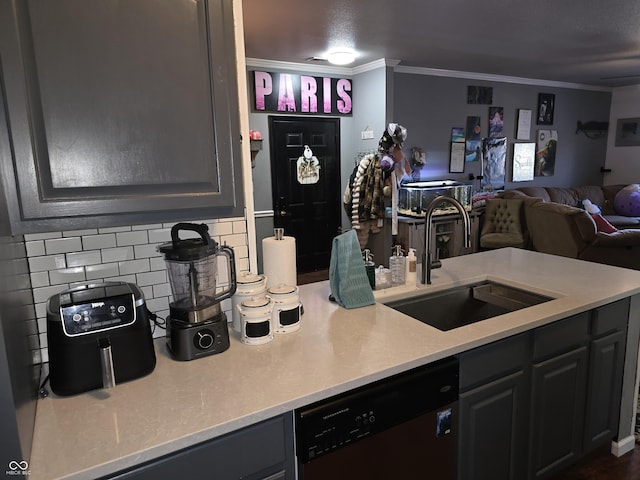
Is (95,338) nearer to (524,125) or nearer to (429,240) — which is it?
(429,240)

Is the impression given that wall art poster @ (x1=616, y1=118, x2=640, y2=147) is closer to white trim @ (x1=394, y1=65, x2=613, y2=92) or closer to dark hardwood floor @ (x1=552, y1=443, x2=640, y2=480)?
white trim @ (x1=394, y1=65, x2=613, y2=92)

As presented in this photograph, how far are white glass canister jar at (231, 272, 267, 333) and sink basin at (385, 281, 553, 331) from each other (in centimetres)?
69

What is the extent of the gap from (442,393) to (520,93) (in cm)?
606

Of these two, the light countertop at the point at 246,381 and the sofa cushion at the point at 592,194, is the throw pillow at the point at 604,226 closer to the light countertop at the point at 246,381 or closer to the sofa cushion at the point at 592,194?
the sofa cushion at the point at 592,194

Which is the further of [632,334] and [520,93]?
[520,93]

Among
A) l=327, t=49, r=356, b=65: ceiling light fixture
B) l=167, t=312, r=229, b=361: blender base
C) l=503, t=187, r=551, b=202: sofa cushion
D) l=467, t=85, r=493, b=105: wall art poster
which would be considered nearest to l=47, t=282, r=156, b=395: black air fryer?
l=167, t=312, r=229, b=361: blender base

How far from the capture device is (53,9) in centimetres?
103

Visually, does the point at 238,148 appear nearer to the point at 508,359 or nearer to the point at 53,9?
the point at 53,9

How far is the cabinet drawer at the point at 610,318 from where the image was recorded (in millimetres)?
1922

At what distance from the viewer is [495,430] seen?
5.45 feet

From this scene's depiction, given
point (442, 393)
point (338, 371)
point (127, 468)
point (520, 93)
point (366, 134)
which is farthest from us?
point (520, 93)

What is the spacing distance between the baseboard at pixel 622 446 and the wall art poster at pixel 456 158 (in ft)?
13.5

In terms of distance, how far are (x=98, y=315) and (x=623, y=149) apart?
8528 millimetres

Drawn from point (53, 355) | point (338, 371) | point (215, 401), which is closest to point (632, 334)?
point (338, 371)
